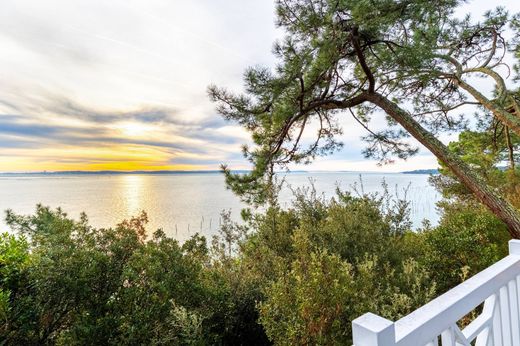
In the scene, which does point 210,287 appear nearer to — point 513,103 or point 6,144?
point 513,103

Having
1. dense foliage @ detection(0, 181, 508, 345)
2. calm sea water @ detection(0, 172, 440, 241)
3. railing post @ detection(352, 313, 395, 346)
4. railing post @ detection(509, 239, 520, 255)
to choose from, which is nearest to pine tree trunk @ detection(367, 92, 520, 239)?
dense foliage @ detection(0, 181, 508, 345)

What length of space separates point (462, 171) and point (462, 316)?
385cm

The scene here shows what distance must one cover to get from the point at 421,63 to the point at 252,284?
363 centimetres

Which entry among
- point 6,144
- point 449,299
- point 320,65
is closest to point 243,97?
point 320,65

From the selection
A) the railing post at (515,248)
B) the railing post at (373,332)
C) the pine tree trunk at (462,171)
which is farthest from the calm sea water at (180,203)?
the railing post at (373,332)

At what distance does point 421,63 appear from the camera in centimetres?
338

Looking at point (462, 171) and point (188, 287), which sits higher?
point (462, 171)

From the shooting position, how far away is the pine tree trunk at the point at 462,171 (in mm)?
3434

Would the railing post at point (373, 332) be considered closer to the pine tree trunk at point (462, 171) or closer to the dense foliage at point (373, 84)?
the dense foliage at point (373, 84)

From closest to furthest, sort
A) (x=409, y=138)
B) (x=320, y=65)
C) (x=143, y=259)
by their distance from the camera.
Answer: (x=143, y=259) → (x=320, y=65) → (x=409, y=138)

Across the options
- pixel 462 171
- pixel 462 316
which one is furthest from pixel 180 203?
pixel 462 316

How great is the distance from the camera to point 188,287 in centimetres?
235

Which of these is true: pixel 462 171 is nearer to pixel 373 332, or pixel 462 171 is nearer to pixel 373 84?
pixel 373 84

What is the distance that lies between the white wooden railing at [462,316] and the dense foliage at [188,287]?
40.2 inches
